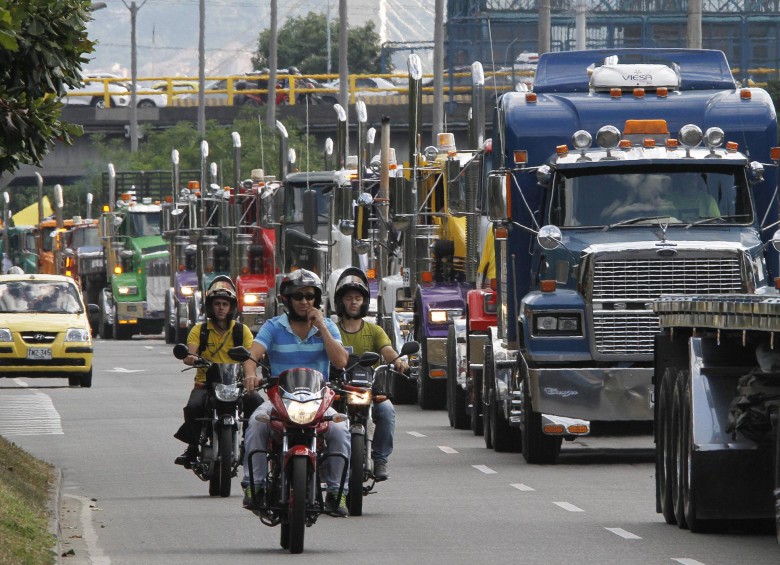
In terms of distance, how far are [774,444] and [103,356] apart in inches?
1378

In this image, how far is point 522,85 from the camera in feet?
74.3

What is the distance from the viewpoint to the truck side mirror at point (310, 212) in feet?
111

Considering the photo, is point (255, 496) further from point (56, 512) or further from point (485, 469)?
point (485, 469)

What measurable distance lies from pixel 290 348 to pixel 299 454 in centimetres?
116

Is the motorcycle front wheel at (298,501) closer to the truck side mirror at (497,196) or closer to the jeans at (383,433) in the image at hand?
the jeans at (383,433)

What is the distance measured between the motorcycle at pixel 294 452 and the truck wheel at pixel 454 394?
11852 mm

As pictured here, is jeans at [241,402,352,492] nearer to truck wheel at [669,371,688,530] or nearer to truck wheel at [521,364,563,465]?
truck wheel at [669,371,688,530]

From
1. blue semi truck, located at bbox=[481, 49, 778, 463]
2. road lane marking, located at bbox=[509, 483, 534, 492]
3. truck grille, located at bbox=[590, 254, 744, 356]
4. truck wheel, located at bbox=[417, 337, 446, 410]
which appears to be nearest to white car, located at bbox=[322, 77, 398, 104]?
truck wheel, located at bbox=[417, 337, 446, 410]

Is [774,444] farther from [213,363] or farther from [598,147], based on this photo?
[598,147]

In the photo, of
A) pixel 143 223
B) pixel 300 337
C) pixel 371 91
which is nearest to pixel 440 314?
pixel 300 337

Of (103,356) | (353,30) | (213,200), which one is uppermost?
(353,30)

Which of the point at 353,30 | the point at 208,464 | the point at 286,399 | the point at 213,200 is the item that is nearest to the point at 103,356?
the point at 213,200

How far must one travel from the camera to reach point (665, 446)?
609 inches

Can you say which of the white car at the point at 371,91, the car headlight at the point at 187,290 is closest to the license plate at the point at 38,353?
the car headlight at the point at 187,290
